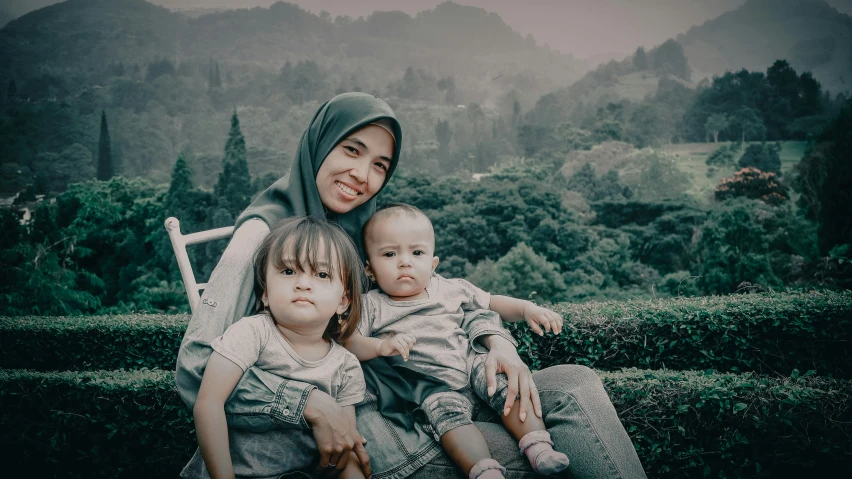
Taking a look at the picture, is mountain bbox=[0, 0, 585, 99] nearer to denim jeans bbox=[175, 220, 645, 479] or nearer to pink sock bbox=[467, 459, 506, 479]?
denim jeans bbox=[175, 220, 645, 479]

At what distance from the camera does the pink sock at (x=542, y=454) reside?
156 cm

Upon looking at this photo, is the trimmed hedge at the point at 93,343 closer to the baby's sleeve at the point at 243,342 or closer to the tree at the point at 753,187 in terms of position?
the baby's sleeve at the point at 243,342

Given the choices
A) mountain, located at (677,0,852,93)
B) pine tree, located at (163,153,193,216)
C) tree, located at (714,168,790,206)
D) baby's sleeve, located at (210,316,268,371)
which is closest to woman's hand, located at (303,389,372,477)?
baby's sleeve, located at (210,316,268,371)

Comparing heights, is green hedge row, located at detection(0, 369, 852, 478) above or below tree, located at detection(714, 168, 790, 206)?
above

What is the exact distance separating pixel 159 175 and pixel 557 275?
1037cm

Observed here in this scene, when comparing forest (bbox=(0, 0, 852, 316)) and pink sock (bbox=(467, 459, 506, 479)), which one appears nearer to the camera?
pink sock (bbox=(467, 459, 506, 479))

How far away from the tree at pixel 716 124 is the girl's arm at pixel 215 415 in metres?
16.2

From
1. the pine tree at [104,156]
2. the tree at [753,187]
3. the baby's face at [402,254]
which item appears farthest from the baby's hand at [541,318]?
the pine tree at [104,156]

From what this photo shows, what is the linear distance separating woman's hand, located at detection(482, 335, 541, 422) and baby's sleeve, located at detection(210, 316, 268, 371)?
70cm

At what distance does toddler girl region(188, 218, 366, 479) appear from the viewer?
4.93 feet

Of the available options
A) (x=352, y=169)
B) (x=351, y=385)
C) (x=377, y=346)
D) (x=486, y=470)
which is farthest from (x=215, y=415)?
(x=352, y=169)

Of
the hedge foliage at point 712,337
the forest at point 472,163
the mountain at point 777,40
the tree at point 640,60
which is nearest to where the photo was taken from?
the hedge foliage at point 712,337

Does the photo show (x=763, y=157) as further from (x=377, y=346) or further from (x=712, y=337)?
(x=377, y=346)

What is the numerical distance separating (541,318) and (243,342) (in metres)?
1.01
